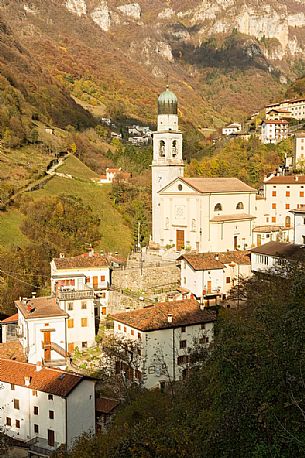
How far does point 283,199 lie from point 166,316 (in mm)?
25667

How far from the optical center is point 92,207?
235 feet

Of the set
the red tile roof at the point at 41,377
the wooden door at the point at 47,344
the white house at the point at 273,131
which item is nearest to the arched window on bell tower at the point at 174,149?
the wooden door at the point at 47,344

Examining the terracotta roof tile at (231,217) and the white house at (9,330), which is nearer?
the white house at (9,330)

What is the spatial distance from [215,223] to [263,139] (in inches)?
1711

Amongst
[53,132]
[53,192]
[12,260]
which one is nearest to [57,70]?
[53,132]

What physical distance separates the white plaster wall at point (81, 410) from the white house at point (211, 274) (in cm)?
1394

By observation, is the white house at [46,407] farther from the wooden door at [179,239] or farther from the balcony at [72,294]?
the wooden door at [179,239]

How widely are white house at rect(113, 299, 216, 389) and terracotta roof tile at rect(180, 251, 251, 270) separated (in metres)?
6.58

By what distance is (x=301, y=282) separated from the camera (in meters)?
17.7

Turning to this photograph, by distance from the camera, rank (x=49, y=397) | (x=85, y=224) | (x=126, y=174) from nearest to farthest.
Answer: (x=49, y=397), (x=85, y=224), (x=126, y=174)

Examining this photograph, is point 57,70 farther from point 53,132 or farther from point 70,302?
point 70,302

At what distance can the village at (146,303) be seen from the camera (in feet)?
93.4

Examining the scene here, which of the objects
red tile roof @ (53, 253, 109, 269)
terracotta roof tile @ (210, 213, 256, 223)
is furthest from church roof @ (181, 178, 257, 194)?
red tile roof @ (53, 253, 109, 269)

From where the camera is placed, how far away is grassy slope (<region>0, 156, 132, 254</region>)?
59.8 m
